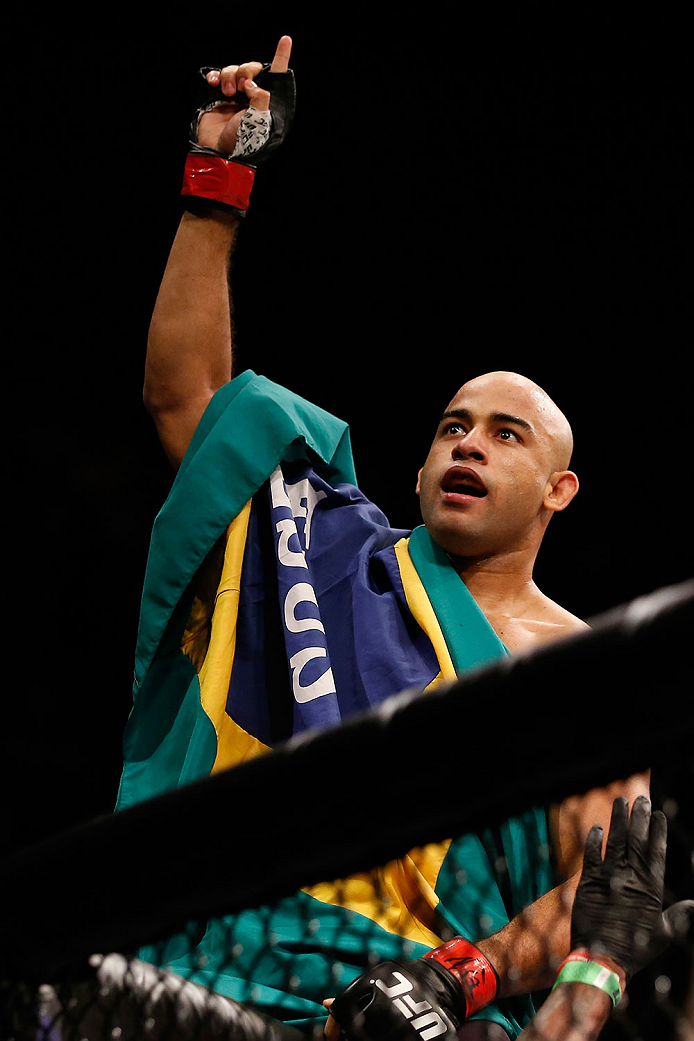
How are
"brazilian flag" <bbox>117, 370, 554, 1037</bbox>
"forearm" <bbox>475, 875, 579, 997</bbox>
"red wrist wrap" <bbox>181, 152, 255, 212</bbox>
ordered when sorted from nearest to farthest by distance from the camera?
"forearm" <bbox>475, 875, 579, 997</bbox>
"brazilian flag" <bbox>117, 370, 554, 1037</bbox>
"red wrist wrap" <bbox>181, 152, 255, 212</bbox>

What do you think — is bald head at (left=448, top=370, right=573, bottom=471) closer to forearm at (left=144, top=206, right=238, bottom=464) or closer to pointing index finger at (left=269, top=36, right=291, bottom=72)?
forearm at (left=144, top=206, right=238, bottom=464)

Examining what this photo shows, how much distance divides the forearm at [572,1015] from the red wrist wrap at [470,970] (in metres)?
0.17

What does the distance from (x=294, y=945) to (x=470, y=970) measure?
17 centimetres

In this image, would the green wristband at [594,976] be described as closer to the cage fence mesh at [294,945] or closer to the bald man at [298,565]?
the cage fence mesh at [294,945]

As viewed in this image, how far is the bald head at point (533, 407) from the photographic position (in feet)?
4.72

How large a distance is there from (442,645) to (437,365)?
1.37 meters

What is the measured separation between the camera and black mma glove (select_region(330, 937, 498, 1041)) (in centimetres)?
61

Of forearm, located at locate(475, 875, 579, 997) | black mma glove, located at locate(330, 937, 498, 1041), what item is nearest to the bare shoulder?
forearm, located at locate(475, 875, 579, 997)

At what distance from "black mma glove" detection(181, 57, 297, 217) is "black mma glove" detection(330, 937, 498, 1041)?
39.6 inches

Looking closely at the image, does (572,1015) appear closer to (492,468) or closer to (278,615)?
(278,615)

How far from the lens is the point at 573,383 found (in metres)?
A: 2.38

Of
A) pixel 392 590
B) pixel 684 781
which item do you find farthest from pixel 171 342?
pixel 684 781

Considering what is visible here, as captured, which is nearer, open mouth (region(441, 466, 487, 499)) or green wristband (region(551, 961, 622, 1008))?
green wristband (region(551, 961, 622, 1008))

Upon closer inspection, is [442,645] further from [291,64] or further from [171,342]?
[291,64]
